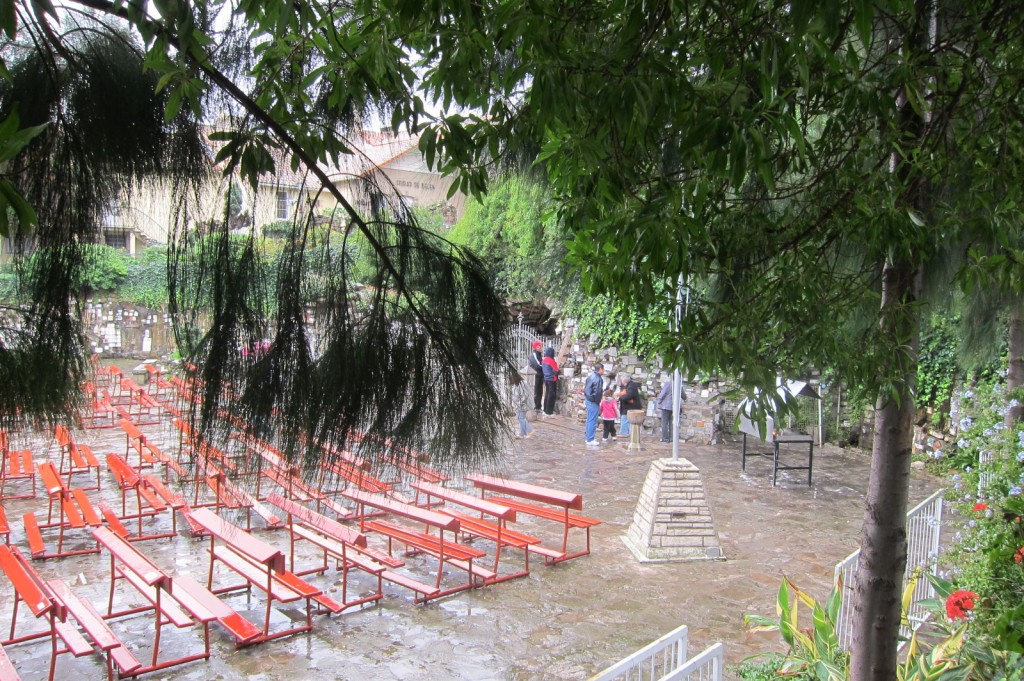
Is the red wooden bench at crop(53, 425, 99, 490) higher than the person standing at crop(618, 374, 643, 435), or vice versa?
the person standing at crop(618, 374, 643, 435)

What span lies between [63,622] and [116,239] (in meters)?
3.54

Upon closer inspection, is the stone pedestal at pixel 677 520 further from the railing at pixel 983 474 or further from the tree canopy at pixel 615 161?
the tree canopy at pixel 615 161

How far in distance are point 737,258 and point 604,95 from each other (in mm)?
1897

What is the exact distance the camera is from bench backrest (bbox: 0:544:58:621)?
456cm

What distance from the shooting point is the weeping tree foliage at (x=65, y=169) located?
2.06m

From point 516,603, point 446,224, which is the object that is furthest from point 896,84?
point 516,603

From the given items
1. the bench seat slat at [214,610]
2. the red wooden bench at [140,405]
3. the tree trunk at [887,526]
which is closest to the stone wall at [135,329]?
the tree trunk at [887,526]

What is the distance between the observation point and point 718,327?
11.1 ft

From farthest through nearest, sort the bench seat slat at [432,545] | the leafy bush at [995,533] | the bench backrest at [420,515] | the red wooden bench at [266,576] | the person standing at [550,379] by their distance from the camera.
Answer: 1. the person standing at [550,379]
2. the bench seat slat at [432,545]
3. the bench backrest at [420,515]
4. the red wooden bench at [266,576]
5. the leafy bush at [995,533]

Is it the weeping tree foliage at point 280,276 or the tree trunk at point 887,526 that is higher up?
the weeping tree foliage at point 280,276

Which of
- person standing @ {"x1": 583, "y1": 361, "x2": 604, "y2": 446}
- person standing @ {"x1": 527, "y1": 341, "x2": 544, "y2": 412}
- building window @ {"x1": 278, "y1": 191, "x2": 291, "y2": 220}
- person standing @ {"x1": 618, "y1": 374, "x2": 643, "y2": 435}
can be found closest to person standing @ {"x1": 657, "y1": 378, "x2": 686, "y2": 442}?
person standing @ {"x1": 618, "y1": 374, "x2": 643, "y2": 435}

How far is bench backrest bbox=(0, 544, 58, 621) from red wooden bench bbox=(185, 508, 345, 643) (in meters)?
0.99

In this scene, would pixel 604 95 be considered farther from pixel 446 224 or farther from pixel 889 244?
pixel 889 244

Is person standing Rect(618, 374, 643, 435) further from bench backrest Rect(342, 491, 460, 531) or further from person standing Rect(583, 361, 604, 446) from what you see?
bench backrest Rect(342, 491, 460, 531)
